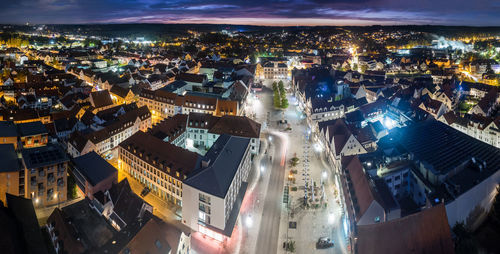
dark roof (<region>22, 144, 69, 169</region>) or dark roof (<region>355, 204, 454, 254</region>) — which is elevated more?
dark roof (<region>22, 144, 69, 169</region>)

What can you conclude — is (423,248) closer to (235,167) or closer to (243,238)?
(243,238)

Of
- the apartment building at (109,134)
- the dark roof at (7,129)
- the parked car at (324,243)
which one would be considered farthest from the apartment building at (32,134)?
the parked car at (324,243)

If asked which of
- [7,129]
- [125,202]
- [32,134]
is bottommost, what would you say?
[125,202]

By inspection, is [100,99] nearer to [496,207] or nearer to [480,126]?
[496,207]

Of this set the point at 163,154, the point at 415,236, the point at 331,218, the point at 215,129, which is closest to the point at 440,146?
the point at 331,218

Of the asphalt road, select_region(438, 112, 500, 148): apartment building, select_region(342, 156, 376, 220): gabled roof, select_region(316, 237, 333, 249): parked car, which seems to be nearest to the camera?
select_region(342, 156, 376, 220): gabled roof

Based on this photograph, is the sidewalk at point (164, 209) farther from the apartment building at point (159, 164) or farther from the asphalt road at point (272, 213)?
the asphalt road at point (272, 213)

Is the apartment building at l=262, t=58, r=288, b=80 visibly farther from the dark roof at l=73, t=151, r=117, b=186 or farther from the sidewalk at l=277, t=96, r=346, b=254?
the dark roof at l=73, t=151, r=117, b=186

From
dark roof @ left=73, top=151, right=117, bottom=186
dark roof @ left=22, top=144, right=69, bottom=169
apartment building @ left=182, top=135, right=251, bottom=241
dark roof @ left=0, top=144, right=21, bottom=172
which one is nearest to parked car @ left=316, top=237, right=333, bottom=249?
apartment building @ left=182, top=135, right=251, bottom=241
